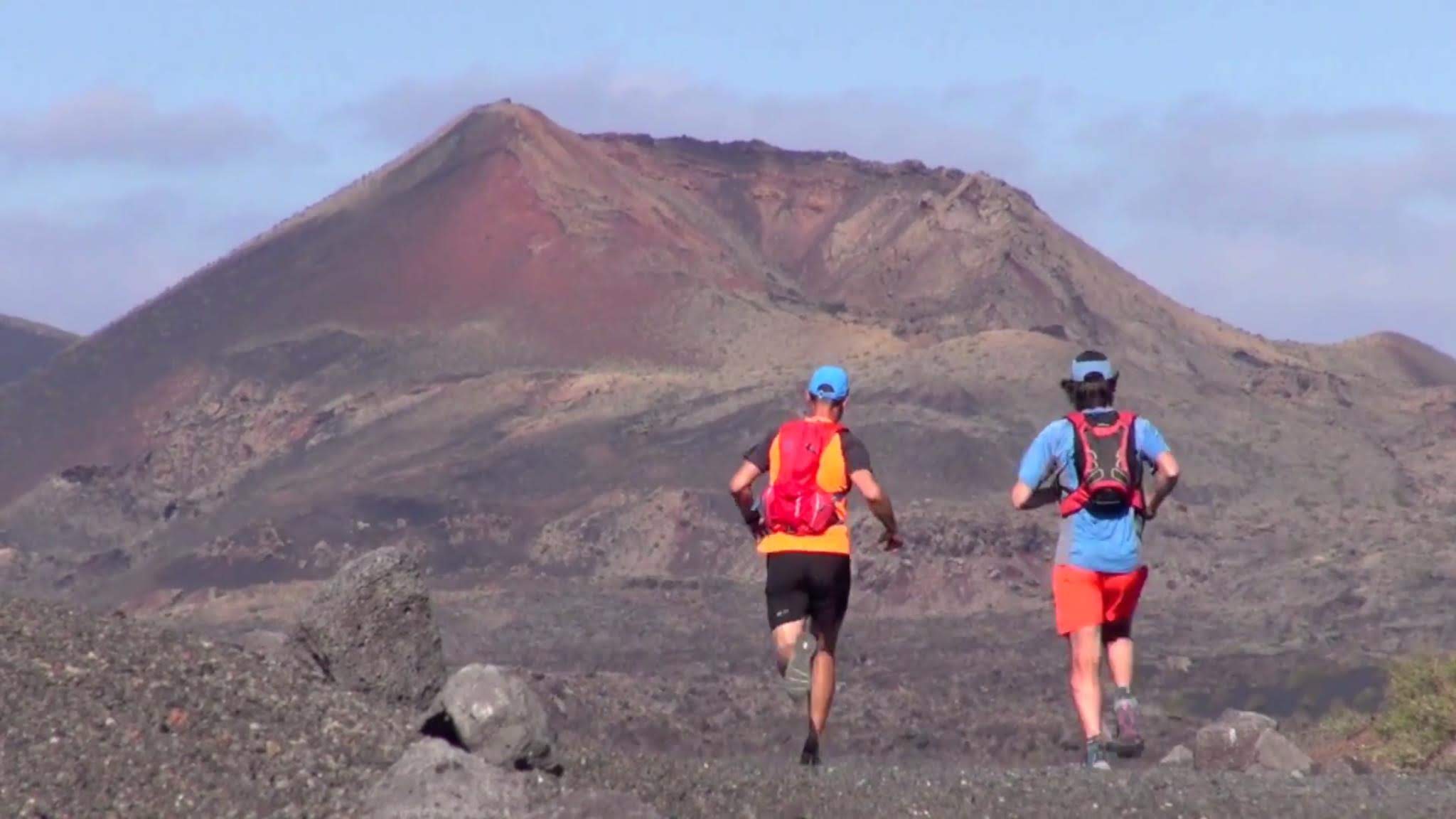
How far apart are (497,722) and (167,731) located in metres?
1.18

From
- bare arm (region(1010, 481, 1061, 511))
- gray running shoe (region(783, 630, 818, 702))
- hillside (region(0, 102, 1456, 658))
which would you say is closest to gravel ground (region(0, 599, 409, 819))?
gray running shoe (region(783, 630, 818, 702))

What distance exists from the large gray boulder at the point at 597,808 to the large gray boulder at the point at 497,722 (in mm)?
981

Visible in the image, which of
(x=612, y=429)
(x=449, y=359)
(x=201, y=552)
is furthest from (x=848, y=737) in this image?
(x=449, y=359)

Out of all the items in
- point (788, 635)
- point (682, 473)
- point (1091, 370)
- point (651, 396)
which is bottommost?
point (788, 635)

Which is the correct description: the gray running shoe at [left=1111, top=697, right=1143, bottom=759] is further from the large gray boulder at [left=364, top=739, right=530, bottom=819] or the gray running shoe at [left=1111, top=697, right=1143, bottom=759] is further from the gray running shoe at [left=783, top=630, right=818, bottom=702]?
the large gray boulder at [left=364, top=739, right=530, bottom=819]

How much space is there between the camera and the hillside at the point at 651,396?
36.9 m

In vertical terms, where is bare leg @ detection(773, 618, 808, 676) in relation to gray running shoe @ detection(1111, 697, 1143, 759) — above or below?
above

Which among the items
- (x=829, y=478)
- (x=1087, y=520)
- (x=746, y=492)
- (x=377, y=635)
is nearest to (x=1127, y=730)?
(x=1087, y=520)

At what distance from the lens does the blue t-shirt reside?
870 cm

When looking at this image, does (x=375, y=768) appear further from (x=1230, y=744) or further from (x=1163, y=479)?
(x=1230, y=744)

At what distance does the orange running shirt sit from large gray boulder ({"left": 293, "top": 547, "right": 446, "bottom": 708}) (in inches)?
62.2

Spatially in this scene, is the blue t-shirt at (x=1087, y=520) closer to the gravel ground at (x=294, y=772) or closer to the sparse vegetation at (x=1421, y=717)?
the gravel ground at (x=294, y=772)

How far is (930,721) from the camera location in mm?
19484

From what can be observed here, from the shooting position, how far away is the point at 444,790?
6.59 m
